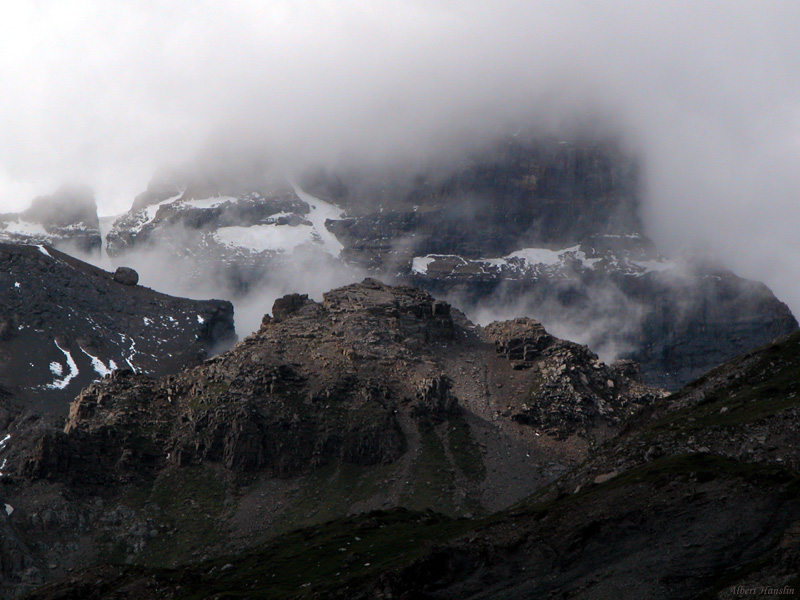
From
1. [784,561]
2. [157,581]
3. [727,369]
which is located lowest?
[784,561]

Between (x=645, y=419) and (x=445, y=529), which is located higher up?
(x=645, y=419)

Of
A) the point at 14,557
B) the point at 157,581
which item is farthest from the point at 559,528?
the point at 14,557

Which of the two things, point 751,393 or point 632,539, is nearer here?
point 632,539

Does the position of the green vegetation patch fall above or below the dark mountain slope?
above

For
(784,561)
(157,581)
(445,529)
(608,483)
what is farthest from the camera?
(445,529)

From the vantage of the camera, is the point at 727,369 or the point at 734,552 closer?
the point at 734,552

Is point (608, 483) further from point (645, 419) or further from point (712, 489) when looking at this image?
point (645, 419)

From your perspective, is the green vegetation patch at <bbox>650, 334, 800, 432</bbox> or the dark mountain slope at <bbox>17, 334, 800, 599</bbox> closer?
the dark mountain slope at <bbox>17, 334, 800, 599</bbox>

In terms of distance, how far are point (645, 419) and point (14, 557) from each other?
12741cm

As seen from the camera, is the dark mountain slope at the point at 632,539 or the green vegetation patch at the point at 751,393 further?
the green vegetation patch at the point at 751,393

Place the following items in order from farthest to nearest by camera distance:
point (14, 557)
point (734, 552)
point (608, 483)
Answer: point (14, 557) < point (608, 483) < point (734, 552)

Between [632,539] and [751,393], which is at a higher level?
[751,393]

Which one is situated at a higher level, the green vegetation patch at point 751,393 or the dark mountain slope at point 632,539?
the green vegetation patch at point 751,393

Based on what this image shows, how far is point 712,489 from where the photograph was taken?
9794 centimetres
